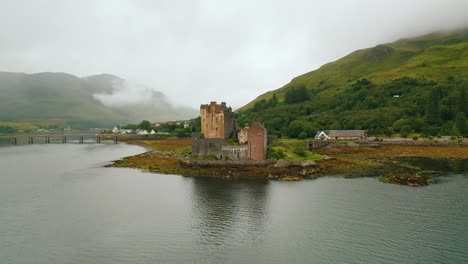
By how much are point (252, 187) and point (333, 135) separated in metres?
70.5

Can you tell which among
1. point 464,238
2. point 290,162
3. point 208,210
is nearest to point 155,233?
point 208,210

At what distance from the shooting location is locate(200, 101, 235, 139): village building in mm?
72375

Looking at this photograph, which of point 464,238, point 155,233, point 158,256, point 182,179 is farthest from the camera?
point 182,179

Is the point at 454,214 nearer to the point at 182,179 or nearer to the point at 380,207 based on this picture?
the point at 380,207

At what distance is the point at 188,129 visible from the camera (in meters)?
155

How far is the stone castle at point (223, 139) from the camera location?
59375mm

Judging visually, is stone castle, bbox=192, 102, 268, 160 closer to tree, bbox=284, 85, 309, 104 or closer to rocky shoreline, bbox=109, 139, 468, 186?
rocky shoreline, bbox=109, 139, 468, 186

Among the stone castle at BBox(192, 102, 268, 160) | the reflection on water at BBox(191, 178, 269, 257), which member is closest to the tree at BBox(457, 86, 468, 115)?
the stone castle at BBox(192, 102, 268, 160)

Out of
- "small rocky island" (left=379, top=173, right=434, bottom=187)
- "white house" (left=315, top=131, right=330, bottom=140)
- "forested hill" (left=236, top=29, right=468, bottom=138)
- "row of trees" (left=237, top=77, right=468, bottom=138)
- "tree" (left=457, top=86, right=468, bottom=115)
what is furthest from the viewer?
"forested hill" (left=236, top=29, right=468, bottom=138)

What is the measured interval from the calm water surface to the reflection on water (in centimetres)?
10

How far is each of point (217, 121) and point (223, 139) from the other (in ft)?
32.9

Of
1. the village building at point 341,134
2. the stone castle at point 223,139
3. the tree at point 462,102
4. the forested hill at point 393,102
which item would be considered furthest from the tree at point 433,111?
the stone castle at point 223,139

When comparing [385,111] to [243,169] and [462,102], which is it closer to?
[462,102]

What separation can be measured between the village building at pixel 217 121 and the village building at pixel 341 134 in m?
44.7
